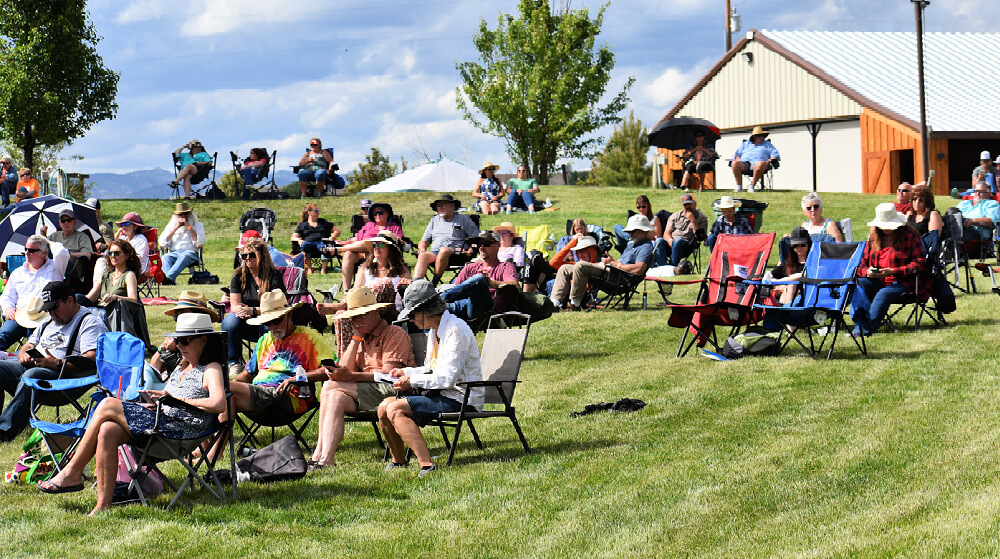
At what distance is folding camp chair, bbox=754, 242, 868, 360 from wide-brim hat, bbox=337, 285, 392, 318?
3.80 metres

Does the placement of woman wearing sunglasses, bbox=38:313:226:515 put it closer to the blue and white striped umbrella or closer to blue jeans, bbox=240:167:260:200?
the blue and white striped umbrella

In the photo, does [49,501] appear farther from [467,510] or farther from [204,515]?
[467,510]

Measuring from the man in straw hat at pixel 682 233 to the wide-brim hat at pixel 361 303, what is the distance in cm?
832

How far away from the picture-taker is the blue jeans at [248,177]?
24.9 metres

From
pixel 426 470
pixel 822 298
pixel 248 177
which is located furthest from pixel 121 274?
pixel 248 177

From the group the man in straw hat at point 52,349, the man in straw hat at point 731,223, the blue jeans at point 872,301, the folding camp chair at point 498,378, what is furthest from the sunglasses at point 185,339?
the man in straw hat at point 731,223

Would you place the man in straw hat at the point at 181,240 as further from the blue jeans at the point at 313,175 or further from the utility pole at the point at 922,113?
the utility pole at the point at 922,113

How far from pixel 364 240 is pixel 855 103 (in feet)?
69.4

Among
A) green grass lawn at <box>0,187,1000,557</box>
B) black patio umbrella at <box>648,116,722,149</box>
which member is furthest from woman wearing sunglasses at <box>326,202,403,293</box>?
black patio umbrella at <box>648,116,722,149</box>

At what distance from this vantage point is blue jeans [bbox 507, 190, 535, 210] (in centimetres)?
2248

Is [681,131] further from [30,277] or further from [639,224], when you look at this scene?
[30,277]

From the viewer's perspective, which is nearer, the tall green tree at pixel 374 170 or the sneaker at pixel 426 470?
the sneaker at pixel 426 470

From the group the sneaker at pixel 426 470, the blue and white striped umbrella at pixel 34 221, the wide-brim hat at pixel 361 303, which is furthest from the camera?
the blue and white striped umbrella at pixel 34 221

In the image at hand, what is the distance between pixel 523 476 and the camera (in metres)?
5.87
